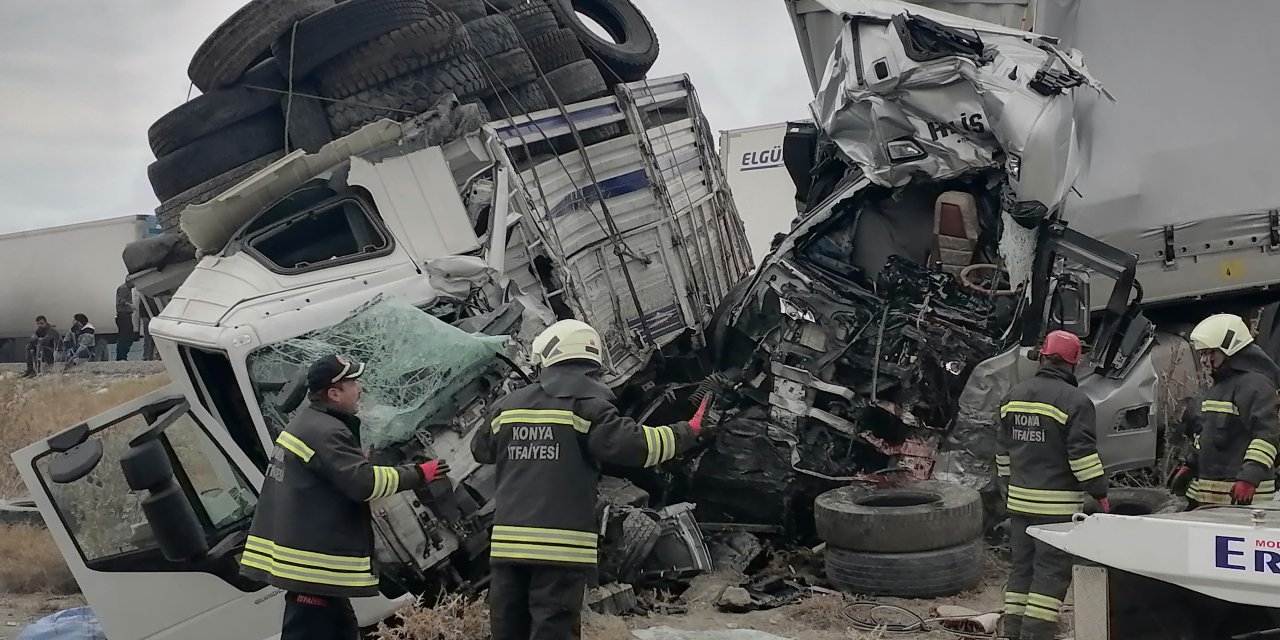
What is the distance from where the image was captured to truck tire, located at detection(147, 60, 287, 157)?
545 cm

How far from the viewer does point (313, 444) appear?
137 inches

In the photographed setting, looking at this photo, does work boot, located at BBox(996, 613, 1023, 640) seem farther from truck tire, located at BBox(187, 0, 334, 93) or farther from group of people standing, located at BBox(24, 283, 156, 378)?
group of people standing, located at BBox(24, 283, 156, 378)

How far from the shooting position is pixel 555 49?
6691 mm

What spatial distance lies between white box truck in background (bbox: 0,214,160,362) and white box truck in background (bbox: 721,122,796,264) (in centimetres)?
991

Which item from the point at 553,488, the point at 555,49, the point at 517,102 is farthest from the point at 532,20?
the point at 553,488

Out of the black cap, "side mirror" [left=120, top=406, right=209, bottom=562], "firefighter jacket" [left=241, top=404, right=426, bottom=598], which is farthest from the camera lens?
"side mirror" [left=120, top=406, right=209, bottom=562]

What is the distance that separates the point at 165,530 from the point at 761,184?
51.9 feet

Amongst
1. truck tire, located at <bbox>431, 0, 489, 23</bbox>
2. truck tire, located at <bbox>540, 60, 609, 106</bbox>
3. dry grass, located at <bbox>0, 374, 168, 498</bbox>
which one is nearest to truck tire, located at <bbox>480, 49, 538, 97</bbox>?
truck tire, located at <bbox>540, 60, 609, 106</bbox>

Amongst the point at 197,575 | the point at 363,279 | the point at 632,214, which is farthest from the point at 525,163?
the point at 197,575

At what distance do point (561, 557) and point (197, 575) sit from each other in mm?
1567

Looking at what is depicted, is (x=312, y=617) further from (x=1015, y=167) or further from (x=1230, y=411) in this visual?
(x=1230, y=411)

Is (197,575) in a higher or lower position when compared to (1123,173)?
lower

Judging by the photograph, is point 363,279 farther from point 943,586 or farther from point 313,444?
point 943,586

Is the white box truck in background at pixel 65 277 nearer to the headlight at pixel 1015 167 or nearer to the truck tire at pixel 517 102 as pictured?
the truck tire at pixel 517 102
